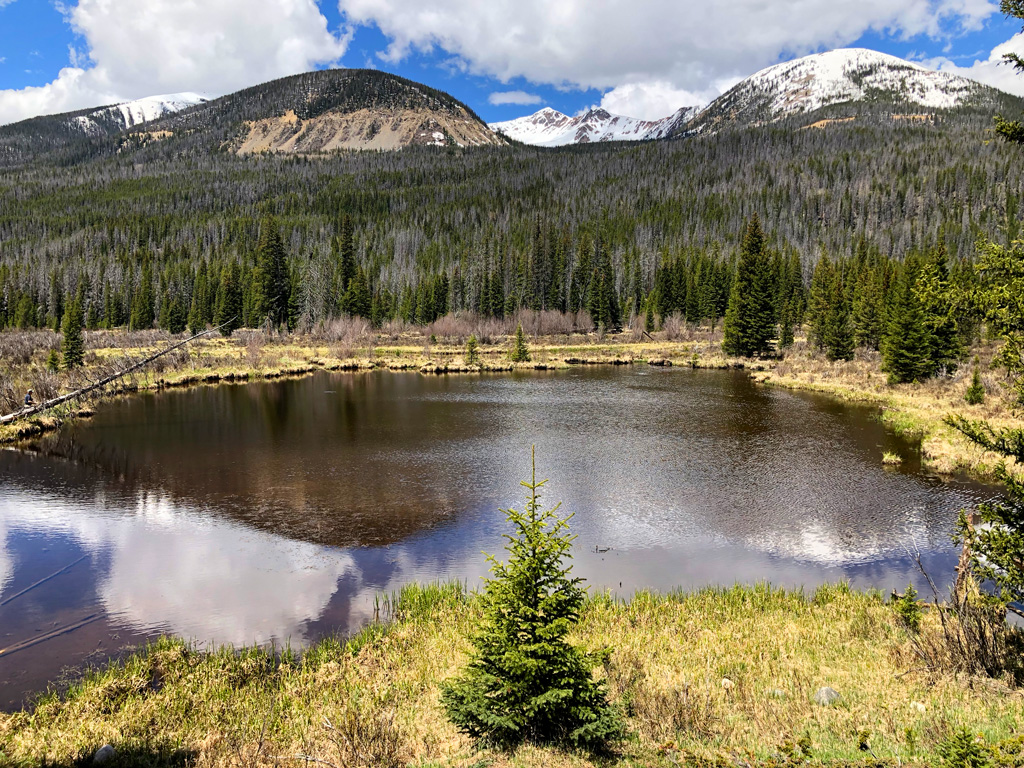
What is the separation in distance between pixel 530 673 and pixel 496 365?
197 feet

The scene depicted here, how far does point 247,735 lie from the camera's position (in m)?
8.52

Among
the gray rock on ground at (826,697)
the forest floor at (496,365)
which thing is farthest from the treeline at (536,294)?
the gray rock on ground at (826,697)

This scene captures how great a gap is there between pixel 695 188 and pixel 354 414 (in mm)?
185461

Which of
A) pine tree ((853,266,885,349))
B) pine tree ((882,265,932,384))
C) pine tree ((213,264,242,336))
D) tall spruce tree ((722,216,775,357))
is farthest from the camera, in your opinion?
pine tree ((213,264,242,336))

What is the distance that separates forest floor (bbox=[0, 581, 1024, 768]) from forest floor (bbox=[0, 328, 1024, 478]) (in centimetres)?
922

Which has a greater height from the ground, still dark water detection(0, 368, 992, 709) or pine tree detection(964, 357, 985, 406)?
pine tree detection(964, 357, 985, 406)

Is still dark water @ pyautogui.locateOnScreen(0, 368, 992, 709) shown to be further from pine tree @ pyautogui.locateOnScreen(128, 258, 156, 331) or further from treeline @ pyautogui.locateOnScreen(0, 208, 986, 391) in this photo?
pine tree @ pyautogui.locateOnScreen(128, 258, 156, 331)

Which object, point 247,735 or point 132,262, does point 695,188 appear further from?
point 247,735

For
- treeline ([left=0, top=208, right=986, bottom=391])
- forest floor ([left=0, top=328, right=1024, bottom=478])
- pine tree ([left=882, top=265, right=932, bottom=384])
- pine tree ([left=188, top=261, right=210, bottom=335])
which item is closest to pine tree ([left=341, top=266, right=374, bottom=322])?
treeline ([left=0, top=208, right=986, bottom=391])

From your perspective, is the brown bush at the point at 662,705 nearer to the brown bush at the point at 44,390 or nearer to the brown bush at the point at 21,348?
the brown bush at the point at 44,390

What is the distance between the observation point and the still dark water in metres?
14.0

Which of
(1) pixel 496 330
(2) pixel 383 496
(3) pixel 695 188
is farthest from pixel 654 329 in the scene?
(3) pixel 695 188

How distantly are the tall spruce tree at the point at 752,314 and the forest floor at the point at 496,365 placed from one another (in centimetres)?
299

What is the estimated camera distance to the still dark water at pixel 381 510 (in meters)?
14.0
